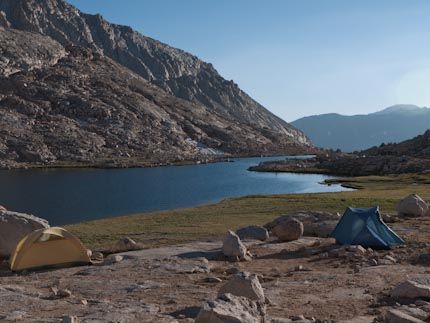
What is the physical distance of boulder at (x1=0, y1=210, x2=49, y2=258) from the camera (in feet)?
96.3

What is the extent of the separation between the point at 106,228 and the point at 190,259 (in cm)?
2018

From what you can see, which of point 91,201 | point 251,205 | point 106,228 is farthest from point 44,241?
point 91,201

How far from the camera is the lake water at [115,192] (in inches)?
2874

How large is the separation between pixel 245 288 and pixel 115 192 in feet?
272

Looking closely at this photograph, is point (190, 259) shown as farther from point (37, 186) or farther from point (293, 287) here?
point (37, 186)

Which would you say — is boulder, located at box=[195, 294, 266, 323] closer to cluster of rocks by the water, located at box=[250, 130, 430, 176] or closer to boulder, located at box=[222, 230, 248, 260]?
boulder, located at box=[222, 230, 248, 260]

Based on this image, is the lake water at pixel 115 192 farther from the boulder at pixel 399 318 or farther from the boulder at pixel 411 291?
the boulder at pixel 399 318

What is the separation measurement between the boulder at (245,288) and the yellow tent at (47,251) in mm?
12672

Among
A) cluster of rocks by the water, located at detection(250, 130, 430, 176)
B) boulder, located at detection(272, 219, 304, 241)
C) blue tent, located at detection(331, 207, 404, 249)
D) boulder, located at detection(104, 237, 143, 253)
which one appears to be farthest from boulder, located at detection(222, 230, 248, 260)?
cluster of rocks by the water, located at detection(250, 130, 430, 176)

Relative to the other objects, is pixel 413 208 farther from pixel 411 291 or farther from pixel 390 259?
pixel 411 291

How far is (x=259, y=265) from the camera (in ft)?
84.0

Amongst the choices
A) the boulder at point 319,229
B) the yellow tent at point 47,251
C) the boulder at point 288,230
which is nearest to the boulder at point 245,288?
the yellow tent at point 47,251

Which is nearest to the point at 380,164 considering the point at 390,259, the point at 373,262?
the point at 390,259

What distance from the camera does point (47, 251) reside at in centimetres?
2717
